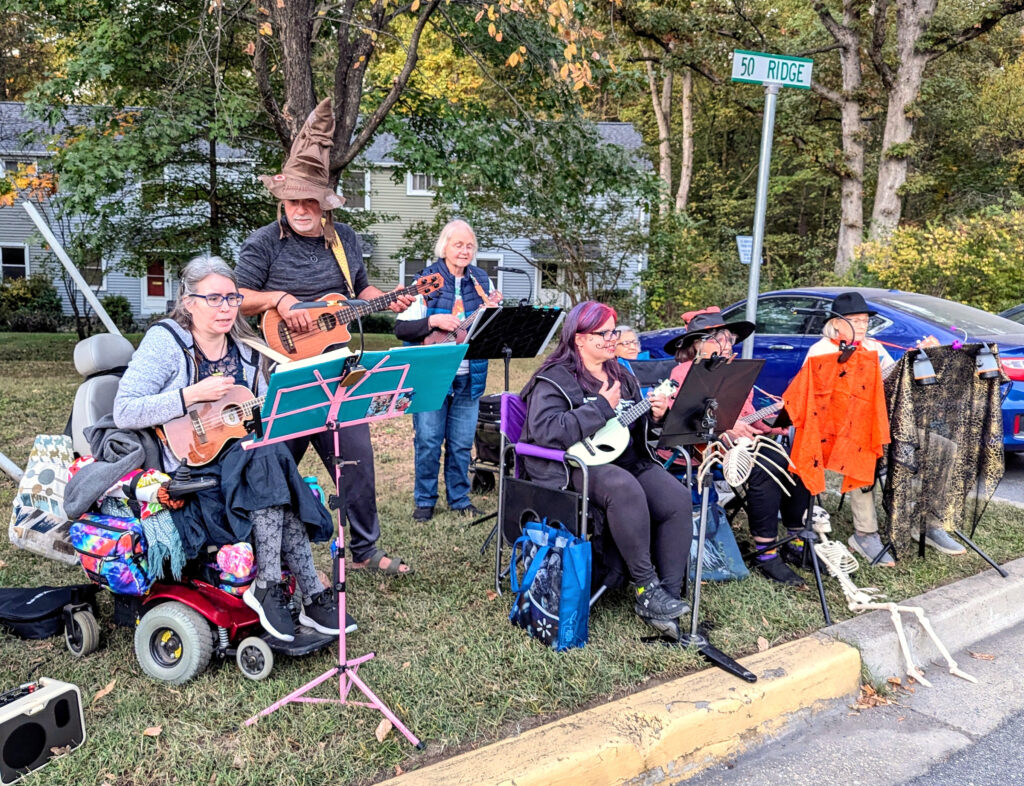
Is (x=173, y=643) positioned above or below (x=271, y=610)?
below

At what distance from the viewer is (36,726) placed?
102 inches

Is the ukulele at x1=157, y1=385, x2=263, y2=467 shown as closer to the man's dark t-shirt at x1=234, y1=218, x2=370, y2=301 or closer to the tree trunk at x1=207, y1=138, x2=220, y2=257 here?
the man's dark t-shirt at x1=234, y1=218, x2=370, y2=301

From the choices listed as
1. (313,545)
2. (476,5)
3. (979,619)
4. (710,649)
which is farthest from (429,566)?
(476,5)

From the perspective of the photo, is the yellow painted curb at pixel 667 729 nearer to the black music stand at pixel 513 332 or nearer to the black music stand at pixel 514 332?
the black music stand at pixel 513 332

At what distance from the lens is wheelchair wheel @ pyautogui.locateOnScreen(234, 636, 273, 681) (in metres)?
3.17

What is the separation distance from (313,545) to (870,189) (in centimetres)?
2770

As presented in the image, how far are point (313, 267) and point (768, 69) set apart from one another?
295 centimetres

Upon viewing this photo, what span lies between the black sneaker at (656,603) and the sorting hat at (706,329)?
1.47 meters

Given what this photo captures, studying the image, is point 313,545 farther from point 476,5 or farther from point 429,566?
point 476,5

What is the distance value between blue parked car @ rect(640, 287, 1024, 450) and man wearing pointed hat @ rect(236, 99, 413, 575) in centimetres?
324

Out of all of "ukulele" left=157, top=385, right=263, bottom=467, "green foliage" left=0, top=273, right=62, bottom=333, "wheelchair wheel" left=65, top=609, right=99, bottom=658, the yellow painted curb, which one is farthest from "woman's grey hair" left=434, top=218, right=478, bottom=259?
"green foliage" left=0, top=273, right=62, bottom=333

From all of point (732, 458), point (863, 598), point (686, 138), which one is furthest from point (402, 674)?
point (686, 138)

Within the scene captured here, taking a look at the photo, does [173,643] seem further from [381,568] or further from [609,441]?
[609,441]

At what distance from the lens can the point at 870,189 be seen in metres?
27.8
